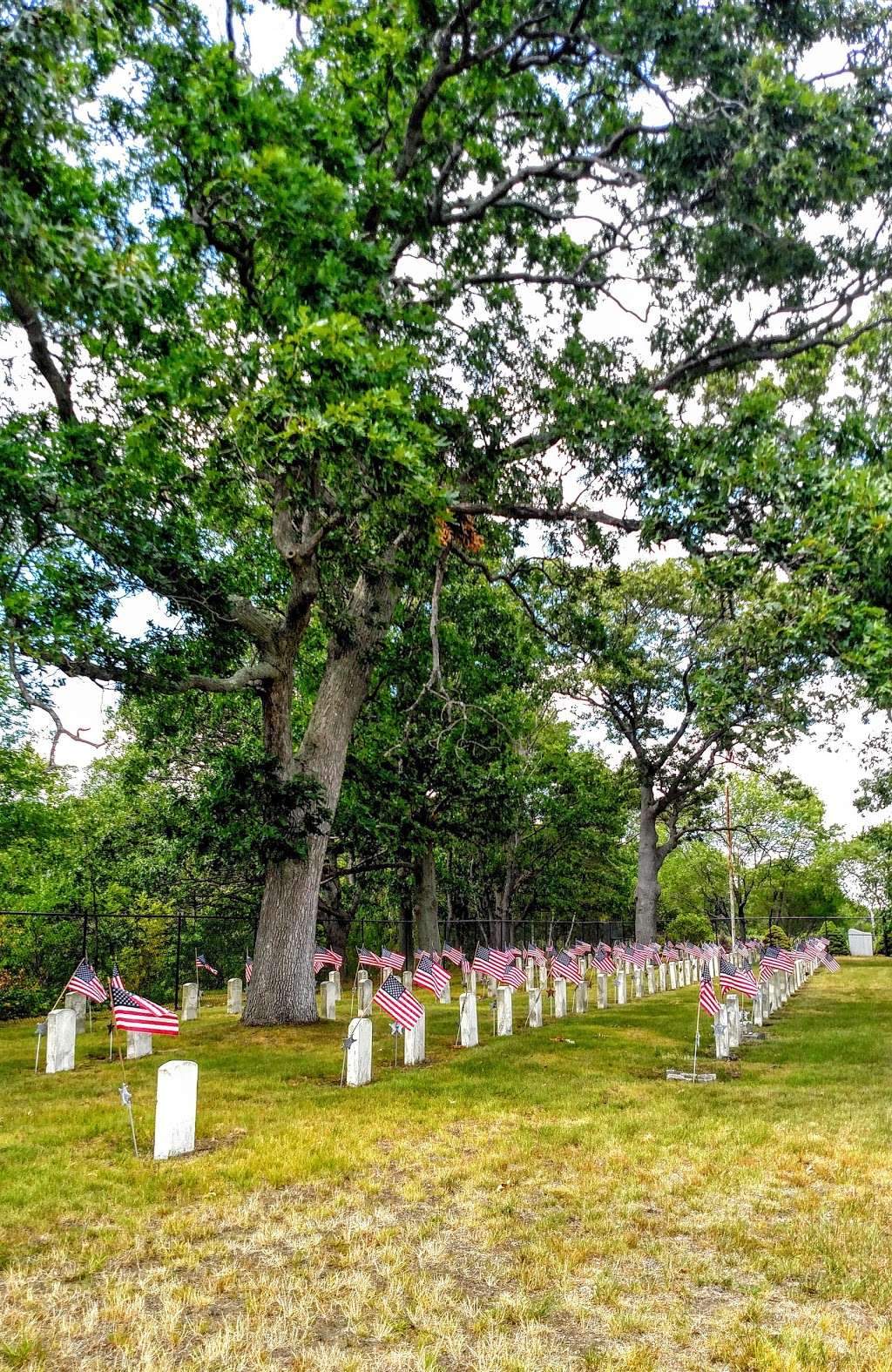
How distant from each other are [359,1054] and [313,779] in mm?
4497

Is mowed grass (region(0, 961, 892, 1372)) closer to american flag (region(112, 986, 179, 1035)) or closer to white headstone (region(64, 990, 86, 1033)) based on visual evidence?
american flag (region(112, 986, 179, 1035))

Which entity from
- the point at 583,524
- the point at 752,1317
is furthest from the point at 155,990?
the point at 752,1317

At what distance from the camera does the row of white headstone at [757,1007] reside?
36.5 ft

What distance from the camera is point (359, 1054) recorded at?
879 centimetres

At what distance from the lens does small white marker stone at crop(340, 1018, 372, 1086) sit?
8.66m

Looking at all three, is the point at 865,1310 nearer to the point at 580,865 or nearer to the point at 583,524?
the point at 583,524

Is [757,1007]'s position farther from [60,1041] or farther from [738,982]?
[60,1041]

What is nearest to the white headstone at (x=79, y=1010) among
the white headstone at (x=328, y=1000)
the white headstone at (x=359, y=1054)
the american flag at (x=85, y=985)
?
the american flag at (x=85, y=985)

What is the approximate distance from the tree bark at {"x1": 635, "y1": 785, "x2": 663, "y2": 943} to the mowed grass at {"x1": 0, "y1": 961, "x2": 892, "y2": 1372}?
19.4 m

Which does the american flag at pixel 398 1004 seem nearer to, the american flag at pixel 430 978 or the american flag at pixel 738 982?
the american flag at pixel 430 978

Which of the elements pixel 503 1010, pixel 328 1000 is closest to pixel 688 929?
pixel 328 1000

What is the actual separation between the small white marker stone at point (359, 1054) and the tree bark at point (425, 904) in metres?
11.8

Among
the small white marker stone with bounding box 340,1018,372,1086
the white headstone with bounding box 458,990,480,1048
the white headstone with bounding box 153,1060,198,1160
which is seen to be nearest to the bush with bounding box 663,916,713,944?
the white headstone with bounding box 458,990,480,1048

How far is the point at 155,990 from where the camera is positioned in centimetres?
2288
